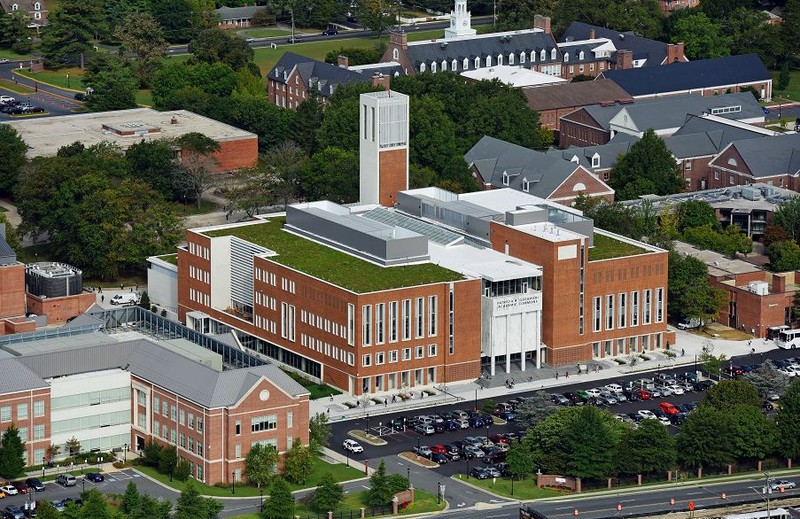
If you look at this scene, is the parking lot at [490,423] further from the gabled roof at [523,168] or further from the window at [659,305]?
the gabled roof at [523,168]

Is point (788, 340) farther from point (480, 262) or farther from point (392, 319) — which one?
point (392, 319)

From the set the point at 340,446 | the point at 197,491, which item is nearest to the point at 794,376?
the point at 340,446

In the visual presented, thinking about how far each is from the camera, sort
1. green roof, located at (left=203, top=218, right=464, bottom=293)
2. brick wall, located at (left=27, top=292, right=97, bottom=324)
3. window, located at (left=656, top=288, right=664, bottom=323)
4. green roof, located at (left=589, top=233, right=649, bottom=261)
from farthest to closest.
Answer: brick wall, located at (left=27, top=292, right=97, bottom=324)
window, located at (left=656, top=288, right=664, bottom=323)
green roof, located at (left=589, top=233, right=649, bottom=261)
green roof, located at (left=203, top=218, right=464, bottom=293)

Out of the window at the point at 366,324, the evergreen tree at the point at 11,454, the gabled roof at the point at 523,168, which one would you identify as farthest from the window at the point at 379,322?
the gabled roof at the point at 523,168

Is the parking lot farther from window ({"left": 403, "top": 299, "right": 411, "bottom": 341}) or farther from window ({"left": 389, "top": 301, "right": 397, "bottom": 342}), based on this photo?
window ({"left": 389, "top": 301, "right": 397, "bottom": 342})

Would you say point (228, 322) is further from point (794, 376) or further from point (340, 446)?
point (794, 376)

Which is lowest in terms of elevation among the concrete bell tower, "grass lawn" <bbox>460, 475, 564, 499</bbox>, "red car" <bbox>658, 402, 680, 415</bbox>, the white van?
"grass lawn" <bbox>460, 475, 564, 499</bbox>

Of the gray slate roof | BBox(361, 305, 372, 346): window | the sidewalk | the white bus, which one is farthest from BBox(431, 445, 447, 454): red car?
the white bus
